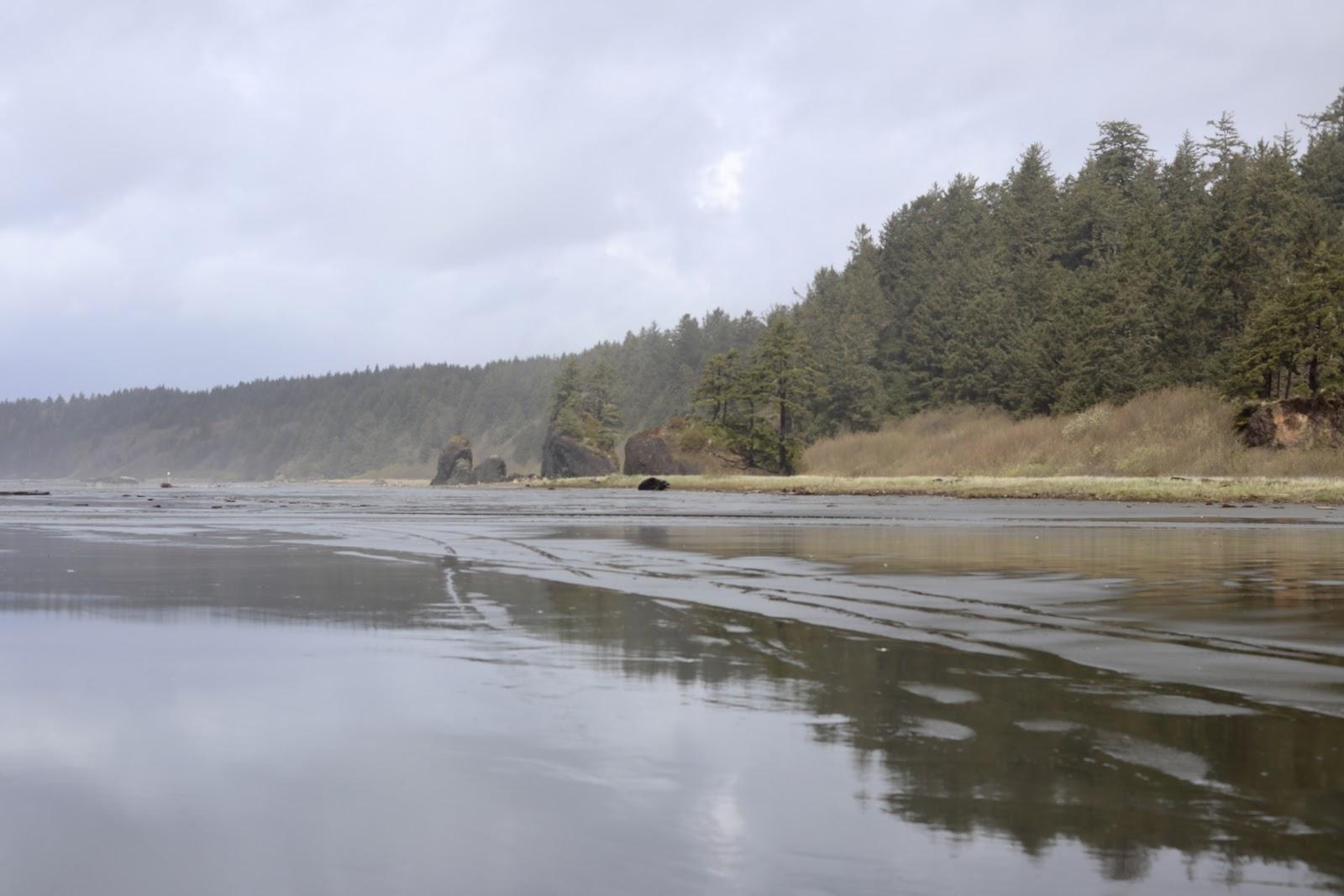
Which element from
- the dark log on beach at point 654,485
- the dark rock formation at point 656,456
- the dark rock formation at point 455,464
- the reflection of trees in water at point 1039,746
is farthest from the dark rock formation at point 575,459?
the reflection of trees in water at point 1039,746

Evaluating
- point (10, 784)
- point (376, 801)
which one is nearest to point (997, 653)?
point (376, 801)

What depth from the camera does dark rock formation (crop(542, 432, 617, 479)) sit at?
113812mm

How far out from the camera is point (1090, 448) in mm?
61062

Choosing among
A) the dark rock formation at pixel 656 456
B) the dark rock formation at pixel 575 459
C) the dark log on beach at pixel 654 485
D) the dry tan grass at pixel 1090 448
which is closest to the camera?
the dry tan grass at pixel 1090 448

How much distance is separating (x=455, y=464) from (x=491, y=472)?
5197 mm

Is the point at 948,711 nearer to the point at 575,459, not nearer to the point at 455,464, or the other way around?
the point at 575,459

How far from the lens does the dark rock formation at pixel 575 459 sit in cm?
11381

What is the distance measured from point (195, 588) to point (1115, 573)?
1126 centimetres

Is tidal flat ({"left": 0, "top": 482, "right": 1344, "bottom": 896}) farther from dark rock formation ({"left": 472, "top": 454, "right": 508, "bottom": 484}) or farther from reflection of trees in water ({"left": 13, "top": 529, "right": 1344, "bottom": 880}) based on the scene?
dark rock formation ({"left": 472, "top": 454, "right": 508, "bottom": 484})

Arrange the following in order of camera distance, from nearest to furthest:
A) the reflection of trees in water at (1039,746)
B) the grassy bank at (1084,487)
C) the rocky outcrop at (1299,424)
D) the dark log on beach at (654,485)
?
1. the reflection of trees in water at (1039,746)
2. the grassy bank at (1084,487)
3. the rocky outcrop at (1299,424)
4. the dark log on beach at (654,485)

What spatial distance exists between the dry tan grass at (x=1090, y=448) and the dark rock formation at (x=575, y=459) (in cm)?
3262

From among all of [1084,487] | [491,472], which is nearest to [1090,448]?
[1084,487]

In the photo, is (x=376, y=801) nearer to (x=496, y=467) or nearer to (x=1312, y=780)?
(x=1312, y=780)

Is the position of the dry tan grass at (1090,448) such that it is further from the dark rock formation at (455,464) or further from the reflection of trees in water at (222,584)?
the dark rock formation at (455,464)
